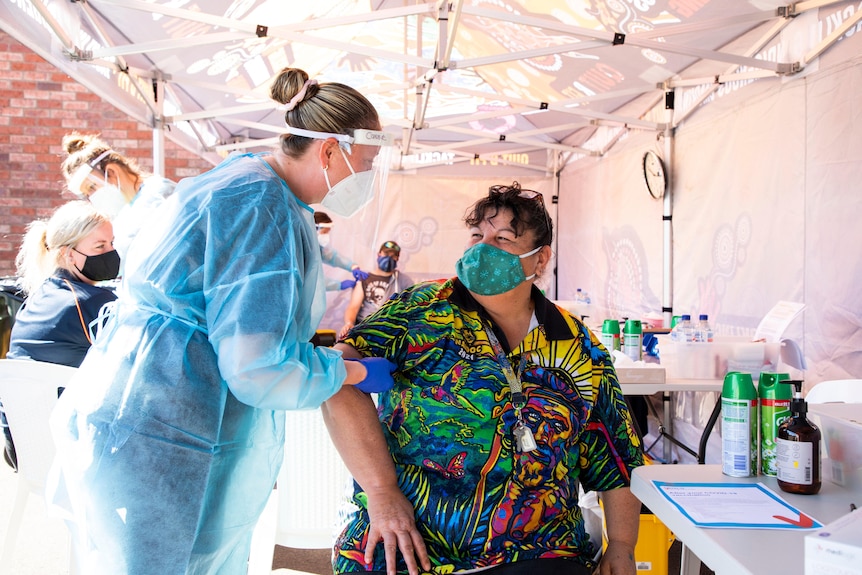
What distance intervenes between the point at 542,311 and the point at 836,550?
1.01 metres

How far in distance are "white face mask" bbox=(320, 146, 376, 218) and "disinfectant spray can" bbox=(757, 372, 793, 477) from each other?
3.08 ft

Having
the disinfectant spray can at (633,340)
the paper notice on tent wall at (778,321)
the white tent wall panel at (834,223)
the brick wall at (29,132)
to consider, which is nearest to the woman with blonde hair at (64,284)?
the disinfectant spray can at (633,340)

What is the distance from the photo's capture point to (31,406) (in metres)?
2.31

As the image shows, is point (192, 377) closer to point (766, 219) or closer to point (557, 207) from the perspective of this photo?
point (766, 219)

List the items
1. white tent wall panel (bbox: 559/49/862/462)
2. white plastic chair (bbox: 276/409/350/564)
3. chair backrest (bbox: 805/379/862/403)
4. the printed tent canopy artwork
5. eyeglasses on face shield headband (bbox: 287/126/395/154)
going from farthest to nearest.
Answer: the printed tent canopy artwork
white tent wall panel (bbox: 559/49/862/462)
white plastic chair (bbox: 276/409/350/564)
chair backrest (bbox: 805/379/862/403)
eyeglasses on face shield headband (bbox: 287/126/395/154)

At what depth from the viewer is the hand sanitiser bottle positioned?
126 cm

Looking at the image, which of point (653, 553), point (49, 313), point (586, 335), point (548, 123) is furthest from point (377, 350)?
point (548, 123)

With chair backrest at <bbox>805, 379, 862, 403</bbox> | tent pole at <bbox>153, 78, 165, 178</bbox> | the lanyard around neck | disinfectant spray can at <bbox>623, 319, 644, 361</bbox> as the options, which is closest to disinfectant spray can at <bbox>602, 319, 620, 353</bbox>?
disinfectant spray can at <bbox>623, 319, 644, 361</bbox>

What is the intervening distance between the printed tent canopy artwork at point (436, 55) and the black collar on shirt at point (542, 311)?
2.04m

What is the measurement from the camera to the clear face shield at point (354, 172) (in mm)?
1480

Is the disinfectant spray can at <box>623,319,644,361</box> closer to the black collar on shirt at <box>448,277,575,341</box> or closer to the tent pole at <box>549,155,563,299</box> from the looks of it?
the black collar on shirt at <box>448,277,575,341</box>

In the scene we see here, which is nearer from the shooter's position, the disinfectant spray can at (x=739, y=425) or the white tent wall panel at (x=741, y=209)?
the disinfectant spray can at (x=739, y=425)

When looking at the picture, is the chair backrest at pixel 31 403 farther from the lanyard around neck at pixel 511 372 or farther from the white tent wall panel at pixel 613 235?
the white tent wall panel at pixel 613 235

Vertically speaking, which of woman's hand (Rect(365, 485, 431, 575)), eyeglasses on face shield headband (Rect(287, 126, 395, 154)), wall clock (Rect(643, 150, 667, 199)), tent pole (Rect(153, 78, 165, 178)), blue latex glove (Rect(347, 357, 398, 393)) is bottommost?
woman's hand (Rect(365, 485, 431, 575))
